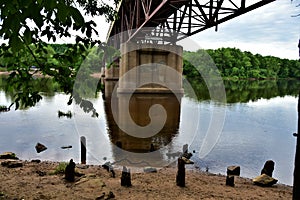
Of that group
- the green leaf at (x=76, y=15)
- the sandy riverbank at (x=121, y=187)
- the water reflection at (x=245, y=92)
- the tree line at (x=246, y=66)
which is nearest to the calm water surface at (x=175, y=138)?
the sandy riverbank at (x=121, y=187)

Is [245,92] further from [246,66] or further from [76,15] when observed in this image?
[246,66]

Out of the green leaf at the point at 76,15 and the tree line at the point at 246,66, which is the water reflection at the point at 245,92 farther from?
the green leaf at the point at 76,15

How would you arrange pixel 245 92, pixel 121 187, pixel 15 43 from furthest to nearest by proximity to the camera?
pixel 245 92, pixel 121 187, pixel 15 43

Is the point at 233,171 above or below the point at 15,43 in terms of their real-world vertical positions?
below

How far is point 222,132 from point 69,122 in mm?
9433

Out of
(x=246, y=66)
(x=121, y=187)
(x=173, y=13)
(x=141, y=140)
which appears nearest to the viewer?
(x=121, y=187)

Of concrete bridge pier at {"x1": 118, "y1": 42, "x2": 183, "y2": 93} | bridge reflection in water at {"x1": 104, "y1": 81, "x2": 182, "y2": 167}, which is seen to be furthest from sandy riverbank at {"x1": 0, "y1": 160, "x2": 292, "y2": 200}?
concrete bridge pier at {"x1": 118, "y1": 42, "x2": 183, "y2": 93}

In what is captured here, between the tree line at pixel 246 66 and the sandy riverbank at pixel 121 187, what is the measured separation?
69866 millimetres

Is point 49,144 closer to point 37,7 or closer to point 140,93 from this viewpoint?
point 37,7

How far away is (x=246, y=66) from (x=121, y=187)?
10780cm

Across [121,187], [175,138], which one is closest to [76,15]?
[121,187]

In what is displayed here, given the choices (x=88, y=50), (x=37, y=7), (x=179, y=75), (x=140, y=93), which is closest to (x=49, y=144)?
(x=88, y=50)

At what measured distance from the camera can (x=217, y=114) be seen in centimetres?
2314

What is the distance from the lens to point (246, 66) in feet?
354
